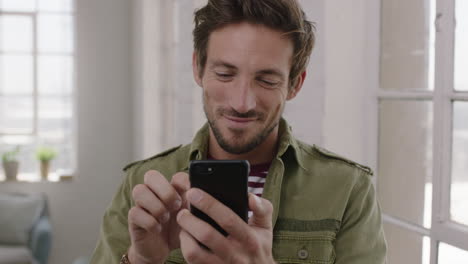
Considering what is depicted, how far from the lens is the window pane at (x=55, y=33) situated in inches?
196

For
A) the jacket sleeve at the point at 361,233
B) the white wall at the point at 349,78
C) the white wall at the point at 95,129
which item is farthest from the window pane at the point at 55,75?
the jacket sleeve at the point at 361,233

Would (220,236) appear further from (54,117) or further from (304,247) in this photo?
(54,117)

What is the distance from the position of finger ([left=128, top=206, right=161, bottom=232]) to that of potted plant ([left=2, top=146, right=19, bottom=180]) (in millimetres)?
4232

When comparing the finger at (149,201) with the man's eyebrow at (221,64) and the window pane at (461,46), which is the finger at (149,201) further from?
the window pane at (461,46)

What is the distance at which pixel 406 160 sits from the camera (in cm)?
155

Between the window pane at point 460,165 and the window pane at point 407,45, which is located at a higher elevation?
the window pane at point 407,45

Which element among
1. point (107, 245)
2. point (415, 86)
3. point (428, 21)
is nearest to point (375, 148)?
point (415, 86)

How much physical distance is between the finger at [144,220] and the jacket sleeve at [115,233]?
0.83ft

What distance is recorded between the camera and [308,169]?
1.17m

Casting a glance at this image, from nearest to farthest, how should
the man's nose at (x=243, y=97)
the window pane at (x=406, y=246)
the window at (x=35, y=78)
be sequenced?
the man's nose at (x=243, y=97) < the window pane at (x=406, y=246) < the window at (x=35, y=78)

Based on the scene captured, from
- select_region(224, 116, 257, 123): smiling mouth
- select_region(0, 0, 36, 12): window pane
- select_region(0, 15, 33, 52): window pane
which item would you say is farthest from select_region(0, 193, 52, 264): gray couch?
select_region(224, 116, 257, 123): smiling mouth

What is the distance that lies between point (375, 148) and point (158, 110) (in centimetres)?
219

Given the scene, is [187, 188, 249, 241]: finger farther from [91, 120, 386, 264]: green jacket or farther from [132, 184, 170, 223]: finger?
[91, 120, 386, 264]: green jacket

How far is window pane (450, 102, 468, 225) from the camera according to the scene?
1295 millimetres
